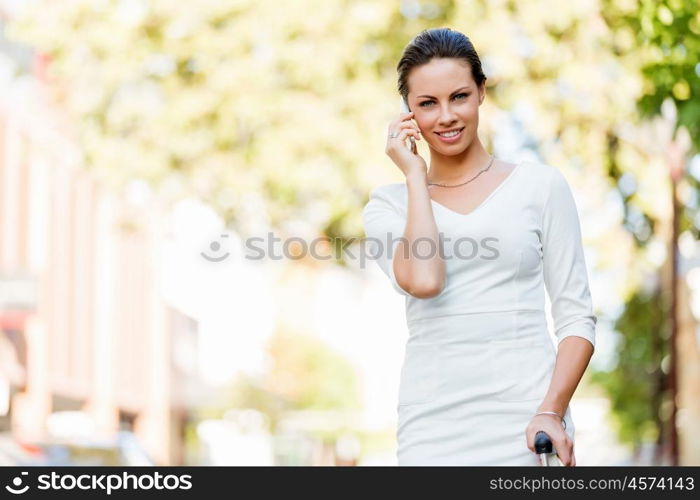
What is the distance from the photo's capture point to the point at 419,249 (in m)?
3.06

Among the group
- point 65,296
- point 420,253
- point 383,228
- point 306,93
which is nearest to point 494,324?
point 420,253

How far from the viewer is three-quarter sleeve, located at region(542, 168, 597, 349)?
3166 mm

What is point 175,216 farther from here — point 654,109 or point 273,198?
point 654,109

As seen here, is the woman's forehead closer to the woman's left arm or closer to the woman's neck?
the woman's neck

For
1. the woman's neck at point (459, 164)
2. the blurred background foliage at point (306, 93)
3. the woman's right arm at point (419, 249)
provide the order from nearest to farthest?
the woman's right arm at point (419, 249) → the woman's neck at point (459, 164) → the blurred background foliage at point (306, 93)

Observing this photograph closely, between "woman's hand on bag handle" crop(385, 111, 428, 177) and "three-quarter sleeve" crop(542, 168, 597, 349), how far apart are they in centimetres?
32

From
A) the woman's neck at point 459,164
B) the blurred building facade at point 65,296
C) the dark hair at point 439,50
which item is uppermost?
the blurred building facade at point 65,296

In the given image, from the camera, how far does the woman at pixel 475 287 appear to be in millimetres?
3055

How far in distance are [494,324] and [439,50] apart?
68 cm

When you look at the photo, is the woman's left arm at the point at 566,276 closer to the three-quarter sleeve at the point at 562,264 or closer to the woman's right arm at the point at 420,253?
the three-quarter sleeve at the point at 562,264

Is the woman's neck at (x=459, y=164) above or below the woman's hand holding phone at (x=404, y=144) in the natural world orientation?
below

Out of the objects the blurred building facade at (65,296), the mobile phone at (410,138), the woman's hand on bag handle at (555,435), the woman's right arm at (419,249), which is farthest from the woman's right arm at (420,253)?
the blurred building facade at (65,296)

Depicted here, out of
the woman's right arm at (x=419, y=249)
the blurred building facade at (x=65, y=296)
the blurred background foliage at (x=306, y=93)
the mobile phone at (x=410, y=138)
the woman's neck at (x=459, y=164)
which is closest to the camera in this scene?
the woman's right arm at (x=419, y=249)
